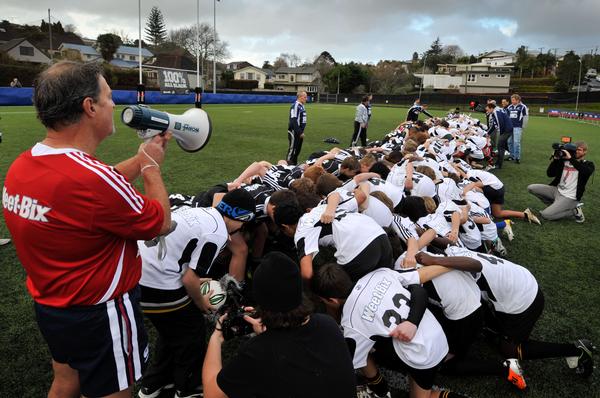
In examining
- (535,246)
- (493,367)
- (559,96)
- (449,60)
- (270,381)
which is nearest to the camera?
(270,381)

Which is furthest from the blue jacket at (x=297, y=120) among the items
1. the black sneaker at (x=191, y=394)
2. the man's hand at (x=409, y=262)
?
A: the black sneaker at (x=191, y=394)

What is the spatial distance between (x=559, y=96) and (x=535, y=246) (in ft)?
183

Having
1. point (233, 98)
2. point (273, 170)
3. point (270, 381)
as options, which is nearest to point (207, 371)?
point (270, 381)

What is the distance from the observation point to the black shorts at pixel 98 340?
1.80 metres

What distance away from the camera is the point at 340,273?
9.05 ft

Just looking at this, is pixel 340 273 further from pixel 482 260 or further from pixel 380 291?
pixel 482 260

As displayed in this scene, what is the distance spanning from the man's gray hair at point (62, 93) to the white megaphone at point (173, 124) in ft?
0.86

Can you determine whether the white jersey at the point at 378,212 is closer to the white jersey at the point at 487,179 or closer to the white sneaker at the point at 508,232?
the white sneaker at the point at 508,232

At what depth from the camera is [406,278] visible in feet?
10.1

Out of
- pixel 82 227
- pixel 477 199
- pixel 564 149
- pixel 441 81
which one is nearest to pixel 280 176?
pixel 477 199

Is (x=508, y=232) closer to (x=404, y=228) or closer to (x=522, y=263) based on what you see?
(x=522, y=263)

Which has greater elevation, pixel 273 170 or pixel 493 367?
pixel 273 170

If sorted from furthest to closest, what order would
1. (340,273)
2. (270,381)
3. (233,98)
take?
(233,98) < (340,273) < (270,381)

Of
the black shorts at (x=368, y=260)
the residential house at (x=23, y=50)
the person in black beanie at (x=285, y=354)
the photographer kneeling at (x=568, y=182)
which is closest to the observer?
the person in black beanie at (x=285, y=354)
